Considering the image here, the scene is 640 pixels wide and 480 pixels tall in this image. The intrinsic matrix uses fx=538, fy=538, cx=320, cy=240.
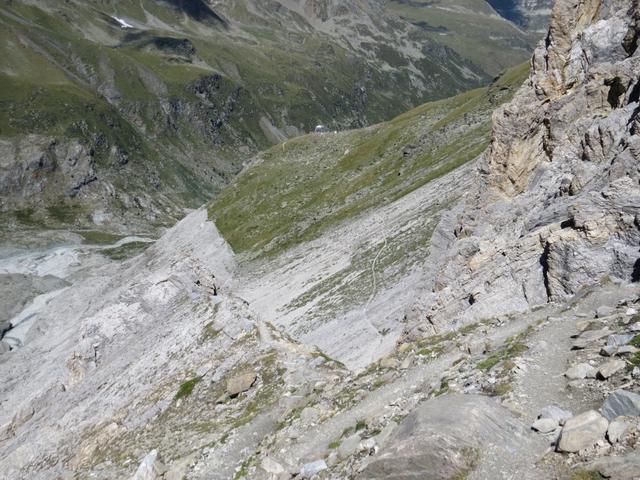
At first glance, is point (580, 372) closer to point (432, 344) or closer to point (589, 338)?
point (589, 338)

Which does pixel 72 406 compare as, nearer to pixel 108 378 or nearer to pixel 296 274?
pixel 108 378

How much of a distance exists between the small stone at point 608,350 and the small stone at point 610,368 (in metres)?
0.81

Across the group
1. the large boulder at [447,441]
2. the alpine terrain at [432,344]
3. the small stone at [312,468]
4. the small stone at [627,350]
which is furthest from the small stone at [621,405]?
the small stone at [312,468]

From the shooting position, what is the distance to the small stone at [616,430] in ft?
38.2

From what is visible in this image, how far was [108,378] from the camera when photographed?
3756 centimetres

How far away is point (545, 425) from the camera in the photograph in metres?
13.5

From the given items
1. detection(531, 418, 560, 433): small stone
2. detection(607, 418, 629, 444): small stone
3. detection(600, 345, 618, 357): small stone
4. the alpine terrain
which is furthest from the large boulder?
detection(600, 345, 618, 357): small stone

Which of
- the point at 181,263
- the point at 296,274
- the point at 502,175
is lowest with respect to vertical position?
the point at 296,274

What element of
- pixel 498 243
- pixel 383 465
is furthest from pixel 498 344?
pixel 498 243

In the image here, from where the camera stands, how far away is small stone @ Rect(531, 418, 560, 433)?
13.4 m

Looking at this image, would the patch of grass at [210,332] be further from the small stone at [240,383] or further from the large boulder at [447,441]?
the large boulder at [447,441]

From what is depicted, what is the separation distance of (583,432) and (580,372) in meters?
3.51

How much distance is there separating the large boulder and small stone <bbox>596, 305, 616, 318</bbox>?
6549 mm

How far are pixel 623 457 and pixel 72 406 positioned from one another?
3596cm
